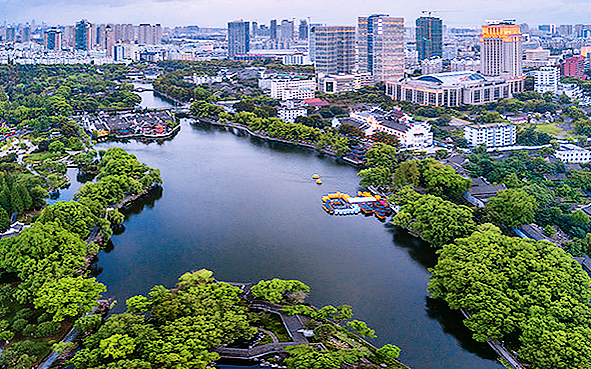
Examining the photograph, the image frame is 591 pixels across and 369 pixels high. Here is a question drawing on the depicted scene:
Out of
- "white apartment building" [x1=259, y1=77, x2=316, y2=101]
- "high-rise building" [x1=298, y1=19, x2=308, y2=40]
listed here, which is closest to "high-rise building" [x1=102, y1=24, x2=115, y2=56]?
"high-rise building" [x1=298, y1=19, x2=308, y2=40]

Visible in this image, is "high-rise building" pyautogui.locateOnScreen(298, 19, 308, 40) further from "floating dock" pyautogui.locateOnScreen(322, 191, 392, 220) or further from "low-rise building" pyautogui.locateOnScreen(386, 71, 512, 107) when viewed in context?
"floating dock" pyautogui.locateOnScreen(322, 191, 392, 220)

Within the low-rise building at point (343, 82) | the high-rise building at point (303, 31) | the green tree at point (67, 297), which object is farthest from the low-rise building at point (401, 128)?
the high-rise building at point (303, 31)

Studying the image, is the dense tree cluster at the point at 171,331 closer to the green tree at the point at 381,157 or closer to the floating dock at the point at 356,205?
Answer: the floating dock at the point at 356,205

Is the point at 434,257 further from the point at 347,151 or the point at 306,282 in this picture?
the point at 347,151

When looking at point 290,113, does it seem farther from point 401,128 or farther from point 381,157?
point 381,157

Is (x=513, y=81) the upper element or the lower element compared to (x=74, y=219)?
upper

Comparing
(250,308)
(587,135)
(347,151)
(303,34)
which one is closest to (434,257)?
(250,308)
